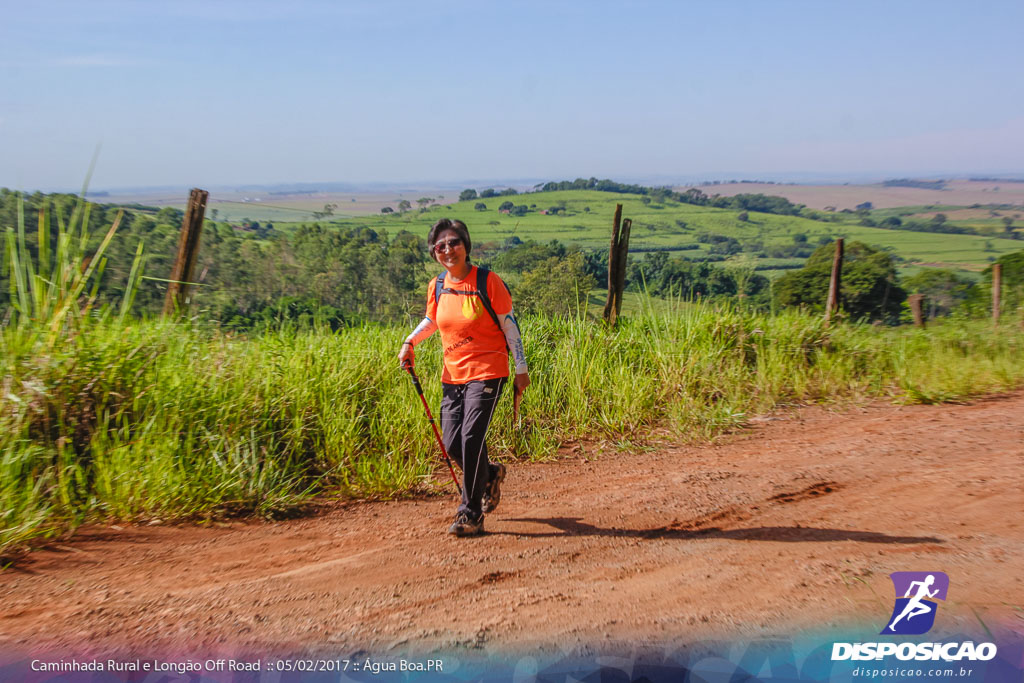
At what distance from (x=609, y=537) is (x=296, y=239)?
488 cm

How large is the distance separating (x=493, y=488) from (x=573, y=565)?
78cm

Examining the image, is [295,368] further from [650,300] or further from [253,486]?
[650,300]

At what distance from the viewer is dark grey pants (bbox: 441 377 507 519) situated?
13.3ft

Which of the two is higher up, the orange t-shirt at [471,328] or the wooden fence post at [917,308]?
the orange t-shirt at [471,328]

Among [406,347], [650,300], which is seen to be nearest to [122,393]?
[406,347]

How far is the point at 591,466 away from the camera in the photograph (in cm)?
569

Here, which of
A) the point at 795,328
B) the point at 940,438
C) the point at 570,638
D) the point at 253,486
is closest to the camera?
the point at 570,638

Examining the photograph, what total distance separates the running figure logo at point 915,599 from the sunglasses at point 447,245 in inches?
109

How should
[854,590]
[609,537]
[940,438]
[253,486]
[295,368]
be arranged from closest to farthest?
[854,590]
[609,537]
[253,486]
[295,368]
[940,438]

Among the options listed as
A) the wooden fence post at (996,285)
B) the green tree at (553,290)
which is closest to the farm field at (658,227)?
the green tree at (553,290)

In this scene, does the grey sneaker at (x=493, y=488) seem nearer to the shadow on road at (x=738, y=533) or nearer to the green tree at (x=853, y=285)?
the shadow on road at (x=738, y=533)

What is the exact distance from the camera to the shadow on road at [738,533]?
4.09m

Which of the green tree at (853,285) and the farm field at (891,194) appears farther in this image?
the farm field at (891,194)

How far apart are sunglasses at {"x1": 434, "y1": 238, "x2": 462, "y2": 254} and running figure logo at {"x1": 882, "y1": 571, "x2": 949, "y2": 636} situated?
2.77 metres
